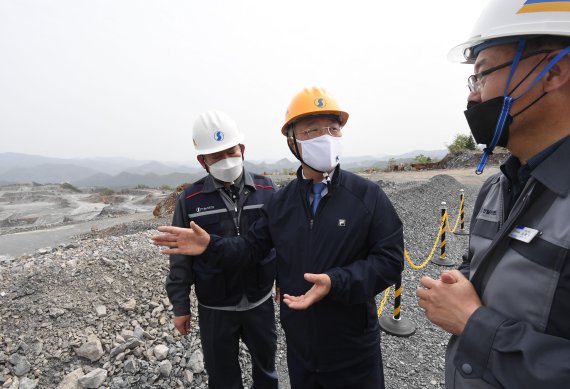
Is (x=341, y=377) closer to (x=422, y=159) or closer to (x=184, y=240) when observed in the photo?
(x=184, y=240)

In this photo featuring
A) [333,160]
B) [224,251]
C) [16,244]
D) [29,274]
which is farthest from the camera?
[16,244]

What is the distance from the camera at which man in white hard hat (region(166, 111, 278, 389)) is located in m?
2.47

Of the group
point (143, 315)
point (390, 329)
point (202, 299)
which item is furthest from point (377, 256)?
point (143, 315)

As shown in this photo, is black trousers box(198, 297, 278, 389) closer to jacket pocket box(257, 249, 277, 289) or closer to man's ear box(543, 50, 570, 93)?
jacket pocket box(257, 249, 277, 289)

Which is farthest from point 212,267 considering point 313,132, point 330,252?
point 313,132

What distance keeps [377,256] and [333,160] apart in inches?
25.7

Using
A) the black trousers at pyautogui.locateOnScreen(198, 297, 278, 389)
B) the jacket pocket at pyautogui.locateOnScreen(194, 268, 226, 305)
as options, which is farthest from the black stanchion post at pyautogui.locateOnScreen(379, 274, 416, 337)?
the jacket pocket at pyautogui.locateOnScreen(194, 268, 226, 305)

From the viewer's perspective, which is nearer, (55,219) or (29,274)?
(29,274)

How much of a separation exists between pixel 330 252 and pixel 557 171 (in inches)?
42.9

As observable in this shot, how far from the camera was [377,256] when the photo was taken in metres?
1.76

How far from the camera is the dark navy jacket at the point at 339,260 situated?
178 centimetres

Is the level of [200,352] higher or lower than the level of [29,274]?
lower

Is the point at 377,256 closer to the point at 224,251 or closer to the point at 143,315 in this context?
the point at 224,251

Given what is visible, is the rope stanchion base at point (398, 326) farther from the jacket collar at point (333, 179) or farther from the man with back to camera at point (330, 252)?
the jacket collar at point (333, 179)
